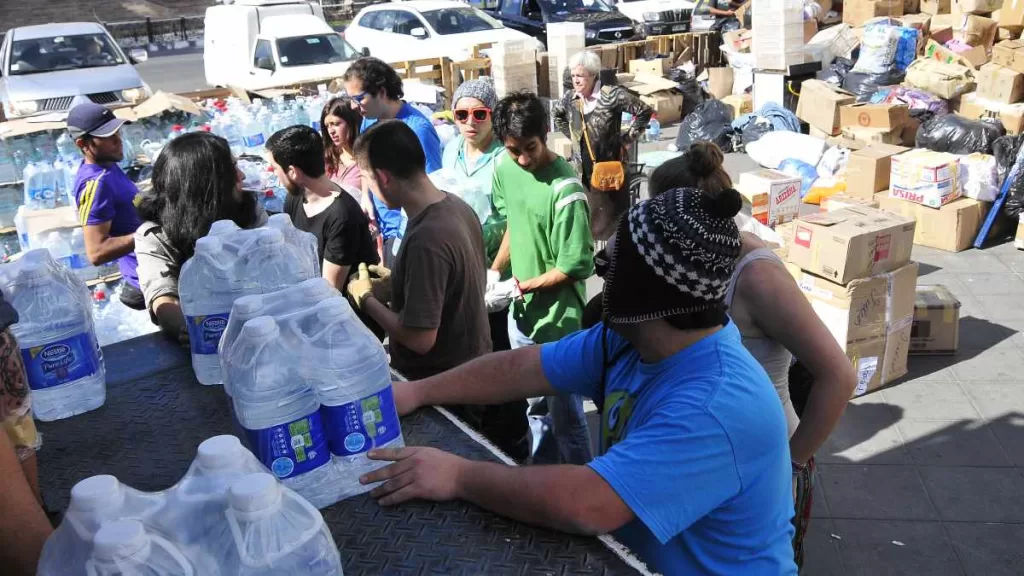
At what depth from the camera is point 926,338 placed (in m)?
5.51

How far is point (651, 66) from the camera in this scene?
43.3 ft

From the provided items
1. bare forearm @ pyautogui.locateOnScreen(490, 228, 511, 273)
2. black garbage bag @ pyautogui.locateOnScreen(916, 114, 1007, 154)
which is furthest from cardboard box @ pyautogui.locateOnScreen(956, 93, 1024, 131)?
bare forearm @ pyautogui.locateOnScreen(490, 228, 511, 273)

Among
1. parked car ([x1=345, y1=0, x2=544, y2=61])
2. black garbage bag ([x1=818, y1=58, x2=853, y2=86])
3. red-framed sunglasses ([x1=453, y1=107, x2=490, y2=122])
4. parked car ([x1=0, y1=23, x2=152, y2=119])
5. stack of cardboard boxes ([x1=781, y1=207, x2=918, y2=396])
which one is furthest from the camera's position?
parked car ([x1=345, y1=0, x2=544, y2=61])

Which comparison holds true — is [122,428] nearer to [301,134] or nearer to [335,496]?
[335,496]

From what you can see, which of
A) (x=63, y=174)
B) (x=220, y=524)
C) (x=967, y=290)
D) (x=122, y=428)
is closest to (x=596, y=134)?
(x=967, y=290)

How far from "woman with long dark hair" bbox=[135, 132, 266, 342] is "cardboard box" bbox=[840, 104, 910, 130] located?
826 cm

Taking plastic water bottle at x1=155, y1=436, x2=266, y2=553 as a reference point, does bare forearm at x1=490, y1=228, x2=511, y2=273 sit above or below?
below

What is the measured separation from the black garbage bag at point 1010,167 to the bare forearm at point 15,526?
795 centimetres

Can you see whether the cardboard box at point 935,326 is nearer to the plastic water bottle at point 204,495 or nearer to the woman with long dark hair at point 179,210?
the woman with long dark hair at point 179,210

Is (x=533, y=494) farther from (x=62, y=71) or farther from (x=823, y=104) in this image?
(x=62, y=71)

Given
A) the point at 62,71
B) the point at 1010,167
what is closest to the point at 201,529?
the point at 1010,167

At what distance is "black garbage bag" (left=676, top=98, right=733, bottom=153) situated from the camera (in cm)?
1091

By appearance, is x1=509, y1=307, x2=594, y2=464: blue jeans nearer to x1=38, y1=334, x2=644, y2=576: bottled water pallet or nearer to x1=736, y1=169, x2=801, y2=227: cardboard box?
x1=38, y1=334, x2=644, y2=576: bottled water pallet

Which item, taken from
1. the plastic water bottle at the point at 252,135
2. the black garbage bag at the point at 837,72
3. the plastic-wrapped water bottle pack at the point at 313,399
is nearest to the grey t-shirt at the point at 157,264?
the plastic-wrapped water bottle pack at the point at 313,399
